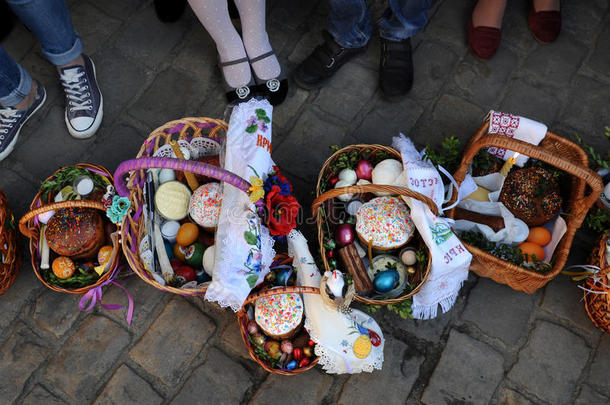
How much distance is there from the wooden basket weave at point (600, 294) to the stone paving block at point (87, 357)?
2.09 metres

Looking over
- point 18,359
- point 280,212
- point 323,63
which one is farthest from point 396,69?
point 18,359

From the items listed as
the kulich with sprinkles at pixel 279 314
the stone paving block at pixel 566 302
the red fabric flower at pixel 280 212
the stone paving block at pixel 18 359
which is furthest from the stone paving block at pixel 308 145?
the stone paving block at pixel 18 359

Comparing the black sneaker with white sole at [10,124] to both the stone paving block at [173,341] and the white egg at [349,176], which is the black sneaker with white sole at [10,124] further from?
the white egg at [349,176]

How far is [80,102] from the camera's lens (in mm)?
2588

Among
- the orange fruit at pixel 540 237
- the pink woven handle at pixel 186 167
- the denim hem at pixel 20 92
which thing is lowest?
the orange fruit at pixel 540 237

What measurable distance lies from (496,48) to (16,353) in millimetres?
2962

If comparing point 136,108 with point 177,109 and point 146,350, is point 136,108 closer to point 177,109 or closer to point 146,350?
point 177,109

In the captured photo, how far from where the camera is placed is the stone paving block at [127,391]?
2.12 metres

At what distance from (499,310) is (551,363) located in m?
0.31

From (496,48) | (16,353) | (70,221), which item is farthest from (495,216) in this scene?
(16,353)

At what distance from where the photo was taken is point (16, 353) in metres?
2.20

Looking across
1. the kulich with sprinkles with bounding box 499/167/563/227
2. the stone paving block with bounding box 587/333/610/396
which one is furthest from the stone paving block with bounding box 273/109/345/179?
the stone paving block with bounding box 587/333/610/396

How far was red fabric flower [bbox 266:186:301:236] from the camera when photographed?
181 cm

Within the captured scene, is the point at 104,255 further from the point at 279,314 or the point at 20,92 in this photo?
the point at 20,92
